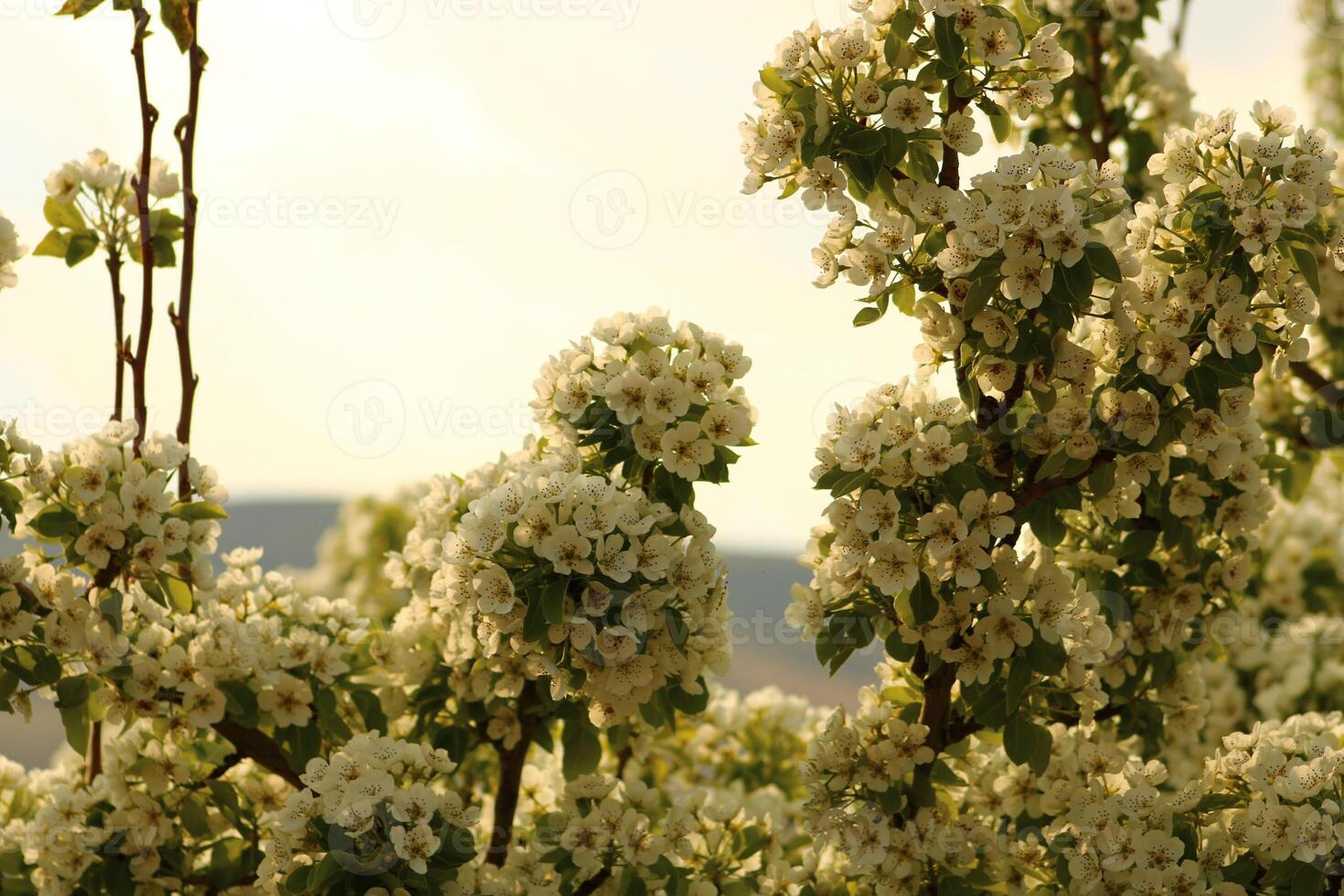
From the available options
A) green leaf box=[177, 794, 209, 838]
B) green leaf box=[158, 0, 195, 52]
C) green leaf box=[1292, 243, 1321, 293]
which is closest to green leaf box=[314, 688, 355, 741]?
green leaf box=[177, 794, 209, 838]

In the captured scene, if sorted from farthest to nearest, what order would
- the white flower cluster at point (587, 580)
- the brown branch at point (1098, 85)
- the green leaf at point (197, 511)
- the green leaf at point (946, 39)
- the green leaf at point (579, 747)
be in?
the brown branch at point (1098, 85), the green leaf at point (579, 747), the green leaf at point (197, 511), the green leaf at point (946, 39), the white flower cluster at point (587, 580)

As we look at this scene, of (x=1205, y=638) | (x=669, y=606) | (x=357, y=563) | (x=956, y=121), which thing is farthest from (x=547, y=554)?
(x=357, y=563)

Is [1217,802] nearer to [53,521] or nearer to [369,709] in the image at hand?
[369,709]

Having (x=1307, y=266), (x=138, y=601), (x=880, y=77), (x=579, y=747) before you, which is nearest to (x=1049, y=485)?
(x=1307, y=266)

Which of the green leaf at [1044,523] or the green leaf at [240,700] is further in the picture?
the green leaf at [240,700]

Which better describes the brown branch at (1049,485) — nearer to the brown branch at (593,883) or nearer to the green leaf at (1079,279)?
the green leaf at (1079,279)

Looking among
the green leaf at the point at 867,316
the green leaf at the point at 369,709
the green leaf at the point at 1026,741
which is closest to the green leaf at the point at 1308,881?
the green leaf at the point at 1026,741

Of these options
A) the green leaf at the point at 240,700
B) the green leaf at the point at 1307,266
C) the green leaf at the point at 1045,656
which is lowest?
the green leaf at the point at 240,700

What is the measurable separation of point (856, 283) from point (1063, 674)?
89 centimetres

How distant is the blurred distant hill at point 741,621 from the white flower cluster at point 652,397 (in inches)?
9.8

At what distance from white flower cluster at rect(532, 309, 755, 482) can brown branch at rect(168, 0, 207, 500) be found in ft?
2.60

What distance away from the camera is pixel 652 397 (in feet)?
7.97

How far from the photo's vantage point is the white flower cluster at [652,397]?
2.44 m

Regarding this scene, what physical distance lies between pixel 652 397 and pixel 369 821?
90 centimetres
